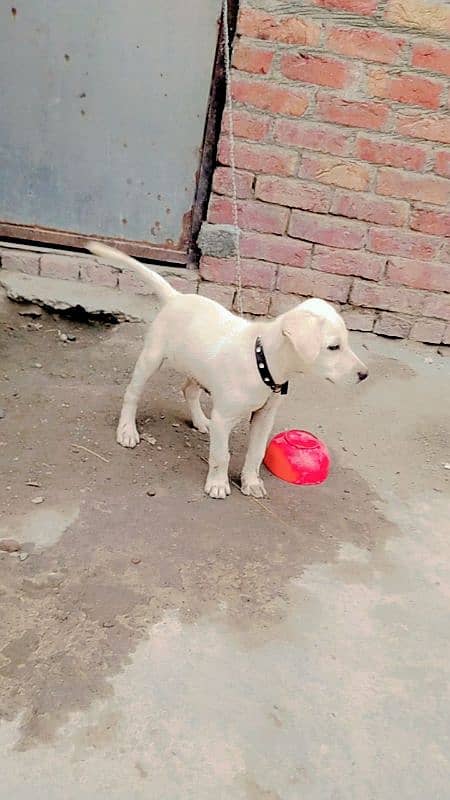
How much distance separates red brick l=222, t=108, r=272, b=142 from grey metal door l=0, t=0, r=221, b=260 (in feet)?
0.60

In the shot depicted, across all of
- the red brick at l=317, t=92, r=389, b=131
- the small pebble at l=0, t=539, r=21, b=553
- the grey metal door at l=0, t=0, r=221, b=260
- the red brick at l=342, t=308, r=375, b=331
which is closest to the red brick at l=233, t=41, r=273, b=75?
the grey metal door at l=0, t=0, r=221, b=260

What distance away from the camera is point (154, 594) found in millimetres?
2059

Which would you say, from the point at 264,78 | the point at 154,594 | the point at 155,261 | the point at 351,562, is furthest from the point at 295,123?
the point at 154,594

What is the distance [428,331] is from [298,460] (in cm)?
138

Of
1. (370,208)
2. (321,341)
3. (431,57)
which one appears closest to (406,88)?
(431,57)

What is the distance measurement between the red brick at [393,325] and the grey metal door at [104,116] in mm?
1047

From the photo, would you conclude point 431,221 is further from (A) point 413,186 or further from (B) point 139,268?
(B) point 139,268

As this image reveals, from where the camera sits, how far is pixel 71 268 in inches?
144

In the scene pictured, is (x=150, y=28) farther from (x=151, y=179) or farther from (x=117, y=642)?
(x=117, y=642)

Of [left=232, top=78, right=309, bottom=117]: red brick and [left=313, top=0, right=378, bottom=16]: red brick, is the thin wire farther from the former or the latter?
[left=313, top=0, right=378, bottom=16]: red brick

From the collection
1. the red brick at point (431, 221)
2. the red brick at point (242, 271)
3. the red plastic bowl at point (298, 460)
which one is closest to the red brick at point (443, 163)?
the red brick at point (431, 221)

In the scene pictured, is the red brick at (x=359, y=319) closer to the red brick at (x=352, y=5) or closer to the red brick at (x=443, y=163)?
the red brick at (x=443, y=163)

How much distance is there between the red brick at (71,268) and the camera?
3641 mm

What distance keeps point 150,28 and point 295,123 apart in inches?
30.1
